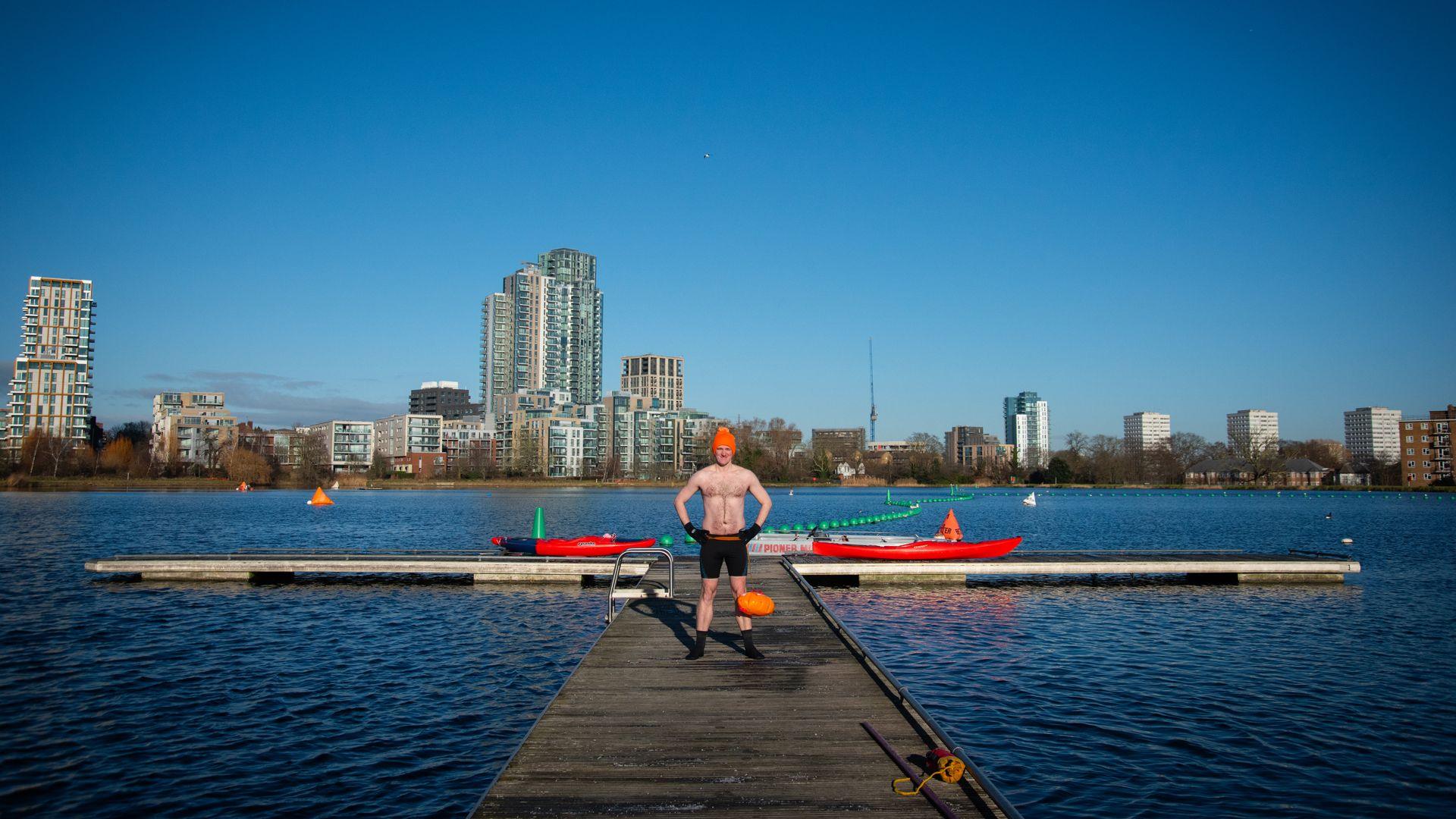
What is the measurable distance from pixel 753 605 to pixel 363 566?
1946 centimetres

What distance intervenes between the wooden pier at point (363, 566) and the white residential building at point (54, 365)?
15346cm

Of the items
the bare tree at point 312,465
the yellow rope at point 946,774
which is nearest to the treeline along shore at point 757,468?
the bare tree at point 312,465

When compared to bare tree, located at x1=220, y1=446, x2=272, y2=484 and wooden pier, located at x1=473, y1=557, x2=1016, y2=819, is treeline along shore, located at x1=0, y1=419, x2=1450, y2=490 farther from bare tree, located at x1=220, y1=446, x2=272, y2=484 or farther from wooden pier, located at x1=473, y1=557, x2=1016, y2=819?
wooden pier, located at x1=473, y1=557, x2=1016, y2=819

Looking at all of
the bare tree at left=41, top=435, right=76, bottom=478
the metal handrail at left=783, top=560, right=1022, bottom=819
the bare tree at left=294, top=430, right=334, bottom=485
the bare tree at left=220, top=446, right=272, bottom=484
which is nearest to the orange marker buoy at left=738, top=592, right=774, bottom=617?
the metal handrail at left=783, top=560, right=1022, bottom=819

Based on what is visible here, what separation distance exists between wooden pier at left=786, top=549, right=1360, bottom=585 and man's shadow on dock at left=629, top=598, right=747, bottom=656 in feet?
34.6

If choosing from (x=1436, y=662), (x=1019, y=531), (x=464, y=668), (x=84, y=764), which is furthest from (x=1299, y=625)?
(x=1019, y=531)

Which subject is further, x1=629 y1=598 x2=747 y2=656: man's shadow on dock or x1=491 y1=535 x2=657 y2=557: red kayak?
x1=491 y1=535 x2=657 y2=557: red kayak

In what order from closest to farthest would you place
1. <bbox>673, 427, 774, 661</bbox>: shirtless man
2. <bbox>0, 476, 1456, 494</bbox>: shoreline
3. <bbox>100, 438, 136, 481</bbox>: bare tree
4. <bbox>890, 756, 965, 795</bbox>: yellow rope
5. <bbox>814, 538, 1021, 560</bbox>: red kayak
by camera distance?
1. <bbox>890, 756, 965, 795</bbox>: yellow rope
2. <bbox>673, 427, 774, 661</bbox>: shirtless man
3. <bbox>814, 538, 1021, 560</bbox>: red kayak
4. <bbox>0, 476, 1456, 494</bbox>: shoreline
5. <bbox>100, 438, 136, 481</bbox>: bare tree

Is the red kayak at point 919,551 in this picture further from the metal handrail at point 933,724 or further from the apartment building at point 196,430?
the apartment building at point 196,430

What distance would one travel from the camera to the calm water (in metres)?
10.7

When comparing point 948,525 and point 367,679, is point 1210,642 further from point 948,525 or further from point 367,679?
point 367,679

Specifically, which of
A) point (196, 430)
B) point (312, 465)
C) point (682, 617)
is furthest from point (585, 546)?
point (196, 430)

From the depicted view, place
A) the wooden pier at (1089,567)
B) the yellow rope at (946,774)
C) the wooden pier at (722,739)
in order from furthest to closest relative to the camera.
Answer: the wooden pier at (1089,567) < the yellow rope at (946,774) < the wooden pier at (722,739)

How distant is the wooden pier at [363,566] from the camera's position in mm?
26875
